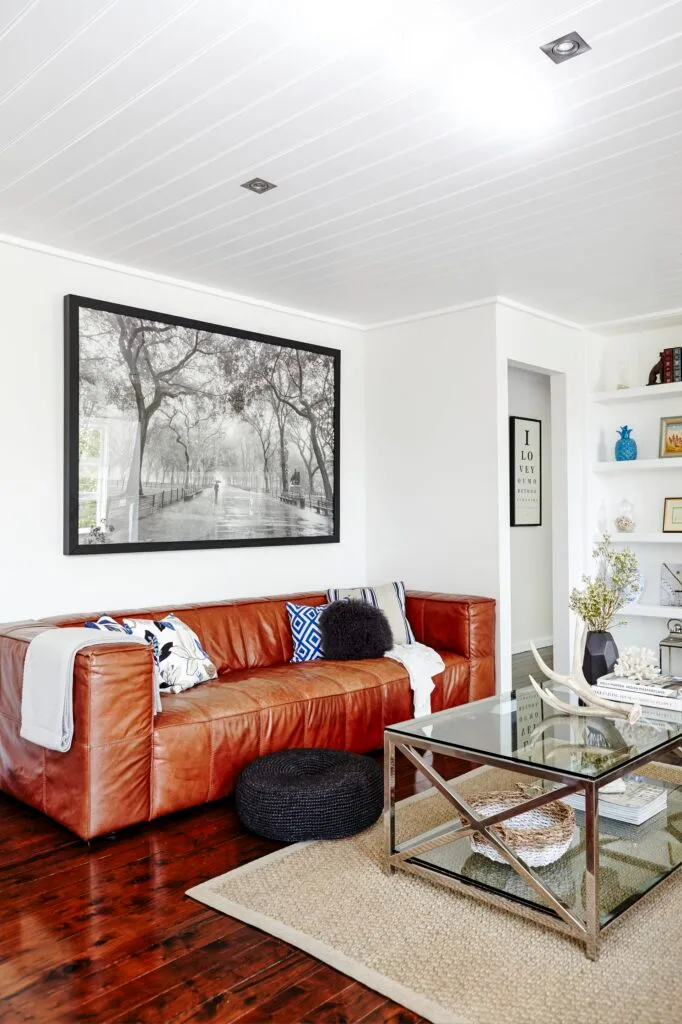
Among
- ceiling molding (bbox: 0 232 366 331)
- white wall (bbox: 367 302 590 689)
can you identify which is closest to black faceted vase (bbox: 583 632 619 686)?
white wall (bbox: 367 302 590 689)

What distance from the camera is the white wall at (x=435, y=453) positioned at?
4812mm

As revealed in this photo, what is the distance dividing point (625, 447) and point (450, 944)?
13.5 feet

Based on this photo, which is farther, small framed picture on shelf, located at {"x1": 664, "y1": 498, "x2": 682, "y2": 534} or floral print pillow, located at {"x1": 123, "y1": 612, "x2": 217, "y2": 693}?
small framed picture on shelf, located at {"x1": 664, "y1": 498, "x2": 682, "y2": 534}

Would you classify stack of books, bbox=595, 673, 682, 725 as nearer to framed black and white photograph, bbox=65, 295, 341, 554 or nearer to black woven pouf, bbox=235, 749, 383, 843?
black woven pouf, bbox=235, 749, 383, 843

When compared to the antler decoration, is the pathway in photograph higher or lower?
higher

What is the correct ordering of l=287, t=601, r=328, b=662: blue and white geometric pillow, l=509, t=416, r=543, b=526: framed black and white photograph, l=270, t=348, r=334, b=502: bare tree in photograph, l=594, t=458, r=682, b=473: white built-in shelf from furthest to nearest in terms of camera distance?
l=509, t=416, r=543, b=526: framed black and white photograph
l=594, t=458, r=682, b=473: white built-in shelf
l=270, t=348, r=334, b=502: bare tree in photograph
l=287, t=601, r=328, b=662: blue and white geometric pillow

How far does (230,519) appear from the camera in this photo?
4625 millimetres

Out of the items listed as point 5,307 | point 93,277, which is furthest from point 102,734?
point 93,277

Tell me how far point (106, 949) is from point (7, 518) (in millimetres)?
2177

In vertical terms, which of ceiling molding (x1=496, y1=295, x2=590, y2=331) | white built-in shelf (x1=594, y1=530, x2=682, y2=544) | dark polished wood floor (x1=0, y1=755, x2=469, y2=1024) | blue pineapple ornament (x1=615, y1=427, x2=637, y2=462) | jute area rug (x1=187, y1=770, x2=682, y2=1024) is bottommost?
dark polished wood floor (x1=0, y1=755, x2=469, y2=1024)

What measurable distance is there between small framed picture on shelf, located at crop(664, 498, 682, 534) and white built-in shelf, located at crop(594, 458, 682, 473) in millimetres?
222

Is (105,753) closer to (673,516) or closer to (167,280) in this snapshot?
(167,280)

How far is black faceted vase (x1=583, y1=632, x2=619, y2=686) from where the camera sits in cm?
368

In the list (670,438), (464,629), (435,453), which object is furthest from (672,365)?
(464,629)
